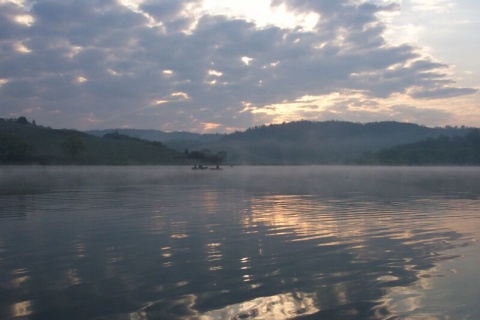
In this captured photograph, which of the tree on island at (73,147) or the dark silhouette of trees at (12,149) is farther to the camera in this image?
the tree on island at (73,147)

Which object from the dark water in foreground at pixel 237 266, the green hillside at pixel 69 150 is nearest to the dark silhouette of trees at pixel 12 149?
the green hillside at pixel 69 150

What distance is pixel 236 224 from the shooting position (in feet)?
65.1

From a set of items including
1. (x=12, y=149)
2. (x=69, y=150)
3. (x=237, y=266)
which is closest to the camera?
(x=237, y=266)

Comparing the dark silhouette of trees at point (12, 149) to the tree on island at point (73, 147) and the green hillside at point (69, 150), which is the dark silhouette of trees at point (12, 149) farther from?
the tree on island at point (73, 147)

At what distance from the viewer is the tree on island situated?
14250 cm

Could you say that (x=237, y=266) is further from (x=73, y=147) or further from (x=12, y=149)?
(x=73, y=147)

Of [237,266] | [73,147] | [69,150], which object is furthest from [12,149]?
[237,266]

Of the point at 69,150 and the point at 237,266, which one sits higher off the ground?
the point at 69,150

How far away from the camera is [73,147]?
143m

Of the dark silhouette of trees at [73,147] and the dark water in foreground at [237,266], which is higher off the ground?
the dark silhouette of trees at [73,147]

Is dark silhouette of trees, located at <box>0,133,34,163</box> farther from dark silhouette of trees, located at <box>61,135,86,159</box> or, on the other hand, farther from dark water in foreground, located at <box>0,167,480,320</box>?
dark water in foreground, located at <box>0,167,480,320</box>

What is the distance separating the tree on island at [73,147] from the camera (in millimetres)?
142500

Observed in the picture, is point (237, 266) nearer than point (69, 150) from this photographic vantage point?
Yes

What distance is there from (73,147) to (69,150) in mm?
1431
